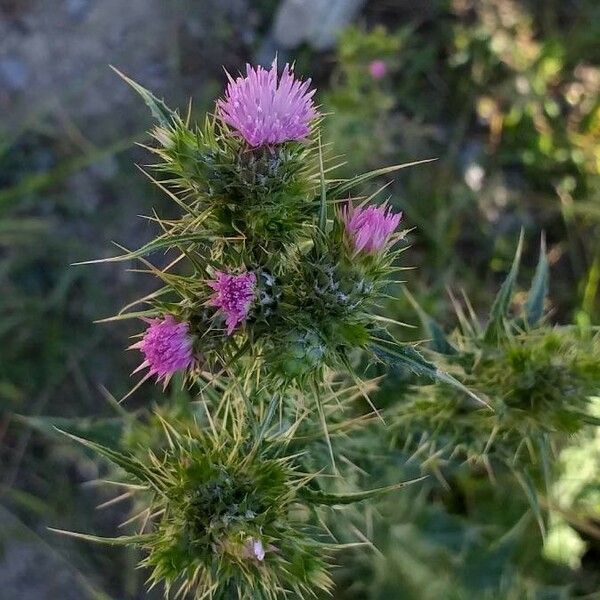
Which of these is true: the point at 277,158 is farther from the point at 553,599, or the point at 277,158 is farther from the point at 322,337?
the point at 553,599

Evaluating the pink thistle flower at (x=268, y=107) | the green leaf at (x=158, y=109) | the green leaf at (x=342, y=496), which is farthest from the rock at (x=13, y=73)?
the green leaf at (x=342, y=496)

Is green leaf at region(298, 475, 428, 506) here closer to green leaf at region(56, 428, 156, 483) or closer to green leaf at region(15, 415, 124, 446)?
green leaf at region(56, 428, 156, 483)

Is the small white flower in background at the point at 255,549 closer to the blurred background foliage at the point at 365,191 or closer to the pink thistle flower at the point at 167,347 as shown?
the pink thistle flower at the point at 167,347

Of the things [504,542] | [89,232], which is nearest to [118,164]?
[89,232]

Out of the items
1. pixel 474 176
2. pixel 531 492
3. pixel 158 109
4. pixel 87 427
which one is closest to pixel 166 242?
pixel 158 109

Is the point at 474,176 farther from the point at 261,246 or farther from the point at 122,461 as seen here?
the point at 122,461
